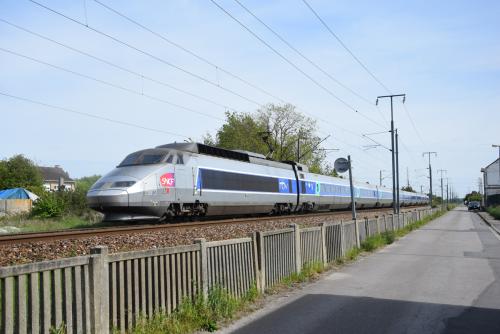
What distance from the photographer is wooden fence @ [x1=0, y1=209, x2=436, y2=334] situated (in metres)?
4.45

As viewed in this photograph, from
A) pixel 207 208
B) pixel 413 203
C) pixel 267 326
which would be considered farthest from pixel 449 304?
pixel 413 203

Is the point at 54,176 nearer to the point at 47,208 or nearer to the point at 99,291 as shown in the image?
the point at 47,208

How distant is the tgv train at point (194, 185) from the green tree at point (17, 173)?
173 ft

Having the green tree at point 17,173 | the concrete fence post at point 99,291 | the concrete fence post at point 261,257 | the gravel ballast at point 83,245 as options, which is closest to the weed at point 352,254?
the gravel ballast at point 83,245

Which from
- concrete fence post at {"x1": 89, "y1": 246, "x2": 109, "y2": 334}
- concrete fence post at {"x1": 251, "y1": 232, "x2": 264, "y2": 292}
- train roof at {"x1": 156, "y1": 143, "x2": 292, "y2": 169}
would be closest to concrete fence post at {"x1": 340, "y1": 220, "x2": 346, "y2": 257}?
concrete fence post at {"x1": 251, "y1": 232, "x2": 264, "y2": 292}

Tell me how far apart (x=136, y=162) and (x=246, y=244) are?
12.8 metres

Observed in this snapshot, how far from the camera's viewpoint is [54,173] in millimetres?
113625

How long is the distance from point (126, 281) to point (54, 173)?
377ft

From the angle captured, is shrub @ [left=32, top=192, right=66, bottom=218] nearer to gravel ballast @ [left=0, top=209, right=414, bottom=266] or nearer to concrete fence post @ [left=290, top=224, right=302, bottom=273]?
gravel ballast @ [left=0, top=209, right=414, bottom=266]

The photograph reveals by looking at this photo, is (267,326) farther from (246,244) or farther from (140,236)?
(140,236)

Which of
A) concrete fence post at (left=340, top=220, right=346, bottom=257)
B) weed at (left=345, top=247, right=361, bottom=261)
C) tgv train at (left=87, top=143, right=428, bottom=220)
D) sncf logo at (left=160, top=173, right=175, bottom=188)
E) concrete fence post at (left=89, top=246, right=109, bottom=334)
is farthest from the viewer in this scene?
sncf logo at (left=160, top=173, right=175, bottom=188)

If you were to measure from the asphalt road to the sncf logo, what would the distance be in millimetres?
8531

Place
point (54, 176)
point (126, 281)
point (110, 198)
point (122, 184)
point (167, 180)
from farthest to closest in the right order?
point (54, 176)
point (167, 180)
point (122, 184)
point (110, 198)
point (126, 281)

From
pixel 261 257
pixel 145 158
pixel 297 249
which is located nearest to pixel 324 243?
pixel 297 249
